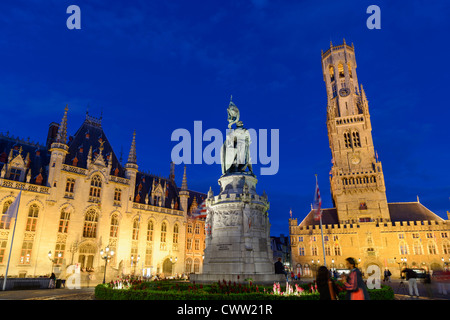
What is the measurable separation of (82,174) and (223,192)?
26339 millimetres

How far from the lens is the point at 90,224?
38.5 m

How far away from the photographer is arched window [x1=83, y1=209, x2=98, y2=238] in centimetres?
3772

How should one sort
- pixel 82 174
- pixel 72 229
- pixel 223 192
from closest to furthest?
pixel 223 192, pixel 72 229, pixel 82 174

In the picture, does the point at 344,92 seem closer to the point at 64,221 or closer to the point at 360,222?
the point at 360,222

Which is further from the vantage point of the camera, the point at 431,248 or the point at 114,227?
the point at 431,248

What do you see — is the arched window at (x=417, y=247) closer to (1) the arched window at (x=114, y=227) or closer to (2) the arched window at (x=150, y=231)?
(2) the arched window at (x=150, y=231)

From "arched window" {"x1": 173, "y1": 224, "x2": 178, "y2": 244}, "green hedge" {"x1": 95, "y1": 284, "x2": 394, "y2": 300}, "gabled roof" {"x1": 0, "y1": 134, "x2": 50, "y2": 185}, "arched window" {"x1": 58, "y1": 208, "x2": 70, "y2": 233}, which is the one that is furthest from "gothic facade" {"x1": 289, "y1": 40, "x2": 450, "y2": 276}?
"gabled roof" {"x1": 0, "y1": 134, "x2": 50, "y2": 185}

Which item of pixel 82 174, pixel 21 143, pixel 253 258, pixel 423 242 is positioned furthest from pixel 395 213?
pixel 21 143

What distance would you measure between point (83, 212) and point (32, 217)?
5733 mm

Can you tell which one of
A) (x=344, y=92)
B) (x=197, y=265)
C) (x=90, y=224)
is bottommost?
(x=197, y=265)

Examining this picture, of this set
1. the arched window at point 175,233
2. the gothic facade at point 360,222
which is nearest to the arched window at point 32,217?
the arched window at point 175,233

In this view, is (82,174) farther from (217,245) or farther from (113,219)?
(217,245)

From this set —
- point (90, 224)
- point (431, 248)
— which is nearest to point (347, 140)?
point (431, 248)

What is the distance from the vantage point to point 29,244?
32812 mm
